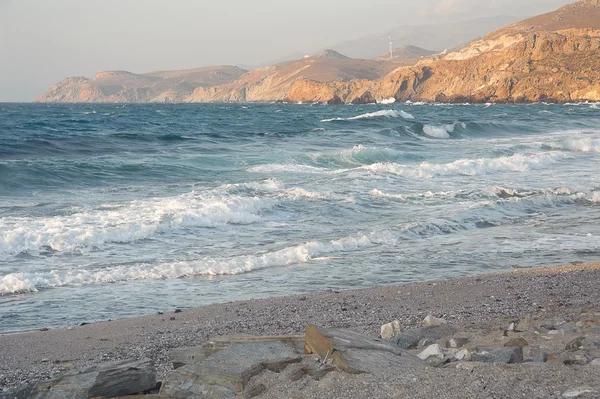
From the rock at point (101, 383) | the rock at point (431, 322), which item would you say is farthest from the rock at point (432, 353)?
the rock at point (101, 383)

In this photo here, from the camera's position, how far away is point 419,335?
5.39 metres

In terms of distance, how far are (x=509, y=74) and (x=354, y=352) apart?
10270cm

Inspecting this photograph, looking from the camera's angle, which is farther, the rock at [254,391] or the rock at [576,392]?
the rock at [254,391]

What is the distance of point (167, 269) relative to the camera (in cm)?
958

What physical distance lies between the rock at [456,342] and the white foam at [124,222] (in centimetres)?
760

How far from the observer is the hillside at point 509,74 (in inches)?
3583

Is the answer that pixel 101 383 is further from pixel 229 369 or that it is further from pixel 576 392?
pixel 576 392

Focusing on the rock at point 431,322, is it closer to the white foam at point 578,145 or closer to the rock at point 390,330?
the rock at point 390,330

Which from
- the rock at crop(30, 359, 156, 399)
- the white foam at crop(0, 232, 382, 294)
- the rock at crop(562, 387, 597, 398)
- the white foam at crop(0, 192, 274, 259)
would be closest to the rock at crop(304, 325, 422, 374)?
the rock at crop(562, 387, 597, 398)

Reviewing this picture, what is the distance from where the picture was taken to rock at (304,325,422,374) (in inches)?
155

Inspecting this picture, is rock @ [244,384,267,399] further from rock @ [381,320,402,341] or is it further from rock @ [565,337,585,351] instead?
rock @ [565,337,585,351]

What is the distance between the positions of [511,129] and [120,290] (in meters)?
38.2

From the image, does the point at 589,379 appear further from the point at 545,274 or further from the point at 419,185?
the point at 419,185

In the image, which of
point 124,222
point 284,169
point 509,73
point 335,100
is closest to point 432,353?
point 124,222
